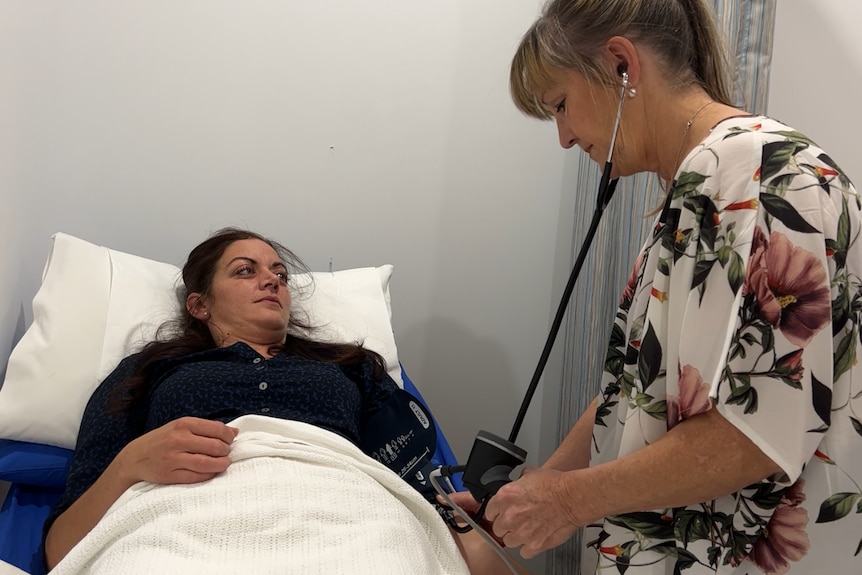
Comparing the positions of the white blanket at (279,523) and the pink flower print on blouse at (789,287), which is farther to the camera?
the white blanket at (279,523)

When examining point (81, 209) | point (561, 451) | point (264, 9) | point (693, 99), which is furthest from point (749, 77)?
point (81, 209)

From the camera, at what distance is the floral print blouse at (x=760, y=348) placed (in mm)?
767

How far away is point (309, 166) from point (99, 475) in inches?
41.0

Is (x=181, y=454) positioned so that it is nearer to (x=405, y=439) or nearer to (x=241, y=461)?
(x=241, y=461)

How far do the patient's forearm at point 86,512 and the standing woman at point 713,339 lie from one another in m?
0.59

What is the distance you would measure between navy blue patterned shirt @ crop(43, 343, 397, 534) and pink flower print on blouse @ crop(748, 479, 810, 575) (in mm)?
762

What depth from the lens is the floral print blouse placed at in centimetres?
77

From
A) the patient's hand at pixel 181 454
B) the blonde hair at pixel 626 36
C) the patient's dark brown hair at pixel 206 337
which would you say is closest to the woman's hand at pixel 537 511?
the patient's hand at pixel 181 454

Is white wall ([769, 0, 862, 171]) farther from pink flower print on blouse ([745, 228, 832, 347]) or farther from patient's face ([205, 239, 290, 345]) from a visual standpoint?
patient's face ([205, 239, 290, 345])

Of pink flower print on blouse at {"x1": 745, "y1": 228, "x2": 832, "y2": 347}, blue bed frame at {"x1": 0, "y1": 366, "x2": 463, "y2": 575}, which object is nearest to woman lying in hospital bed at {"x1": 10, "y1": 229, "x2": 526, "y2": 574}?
blue bed frame at {"x1": 0, "y1": 366, "x2": 463, "y2": 575}

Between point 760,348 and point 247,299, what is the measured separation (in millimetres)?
1080

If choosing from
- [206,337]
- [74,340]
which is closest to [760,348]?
[206,337]

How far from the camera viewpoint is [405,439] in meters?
1.25

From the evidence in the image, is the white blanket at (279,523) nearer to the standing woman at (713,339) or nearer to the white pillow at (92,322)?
the standing woman at (713,339)
